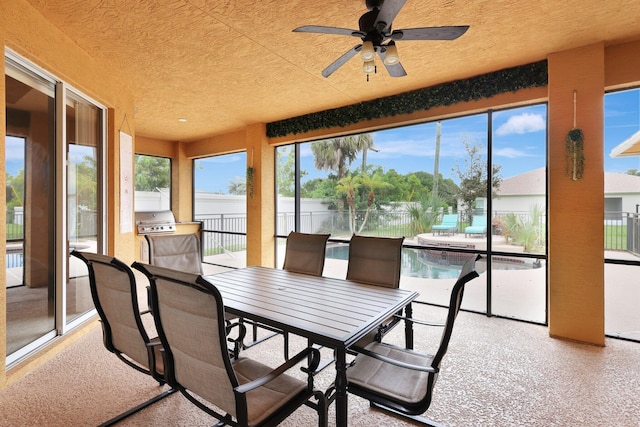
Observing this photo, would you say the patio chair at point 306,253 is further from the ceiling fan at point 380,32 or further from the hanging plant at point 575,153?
the hanging plant at point 575,153

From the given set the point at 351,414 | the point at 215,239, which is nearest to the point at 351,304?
the point at 351,414

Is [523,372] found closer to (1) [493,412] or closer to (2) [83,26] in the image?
(1) [493,412]

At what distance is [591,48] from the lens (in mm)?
2826

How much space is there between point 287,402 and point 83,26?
321 centimetres

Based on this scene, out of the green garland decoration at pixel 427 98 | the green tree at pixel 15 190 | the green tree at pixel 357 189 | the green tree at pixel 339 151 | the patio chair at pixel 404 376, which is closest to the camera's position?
the patio chair at pixel 404 376

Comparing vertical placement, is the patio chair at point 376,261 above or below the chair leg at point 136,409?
above

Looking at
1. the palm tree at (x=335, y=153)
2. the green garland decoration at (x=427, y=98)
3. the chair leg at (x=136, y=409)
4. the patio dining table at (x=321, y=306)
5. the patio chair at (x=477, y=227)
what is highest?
the green garland decoration at (x=427, y=98)

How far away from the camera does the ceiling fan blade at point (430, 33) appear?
191 centimetres

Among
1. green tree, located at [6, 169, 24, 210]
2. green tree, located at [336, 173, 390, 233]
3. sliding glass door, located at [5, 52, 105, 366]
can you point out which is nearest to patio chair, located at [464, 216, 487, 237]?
green tree, located at [336, 173, 390, 233]

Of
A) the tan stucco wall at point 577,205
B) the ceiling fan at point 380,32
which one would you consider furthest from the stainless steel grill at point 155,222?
the tan stucco wall at point 577,205

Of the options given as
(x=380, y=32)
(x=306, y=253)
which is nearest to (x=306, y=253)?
(x=306, y=253)

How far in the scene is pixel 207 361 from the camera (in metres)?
1.28

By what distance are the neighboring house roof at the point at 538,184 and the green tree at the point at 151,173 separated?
6499 millimetres

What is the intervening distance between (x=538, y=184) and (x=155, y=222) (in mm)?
6328
